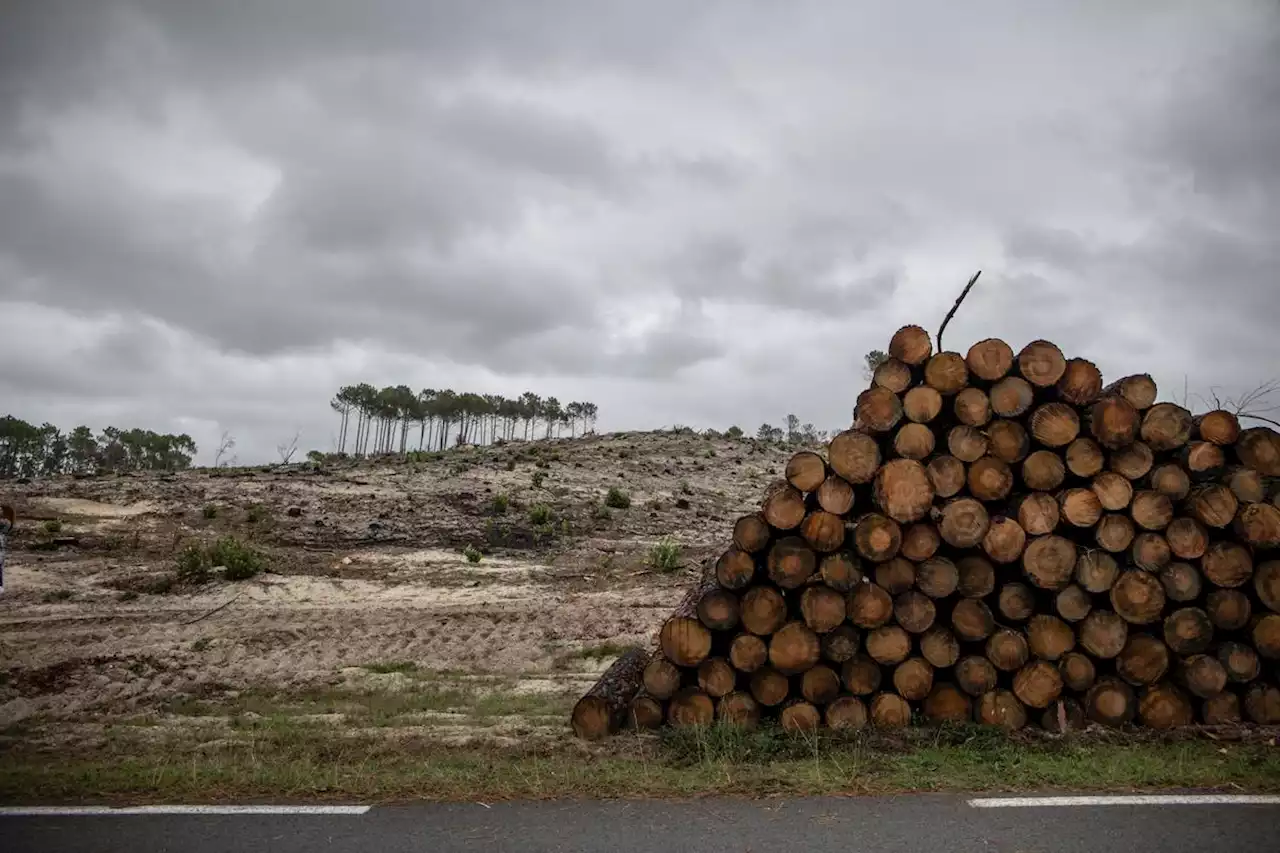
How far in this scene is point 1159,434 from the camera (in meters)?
7.43

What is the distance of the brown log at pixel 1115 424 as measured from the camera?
727 cm

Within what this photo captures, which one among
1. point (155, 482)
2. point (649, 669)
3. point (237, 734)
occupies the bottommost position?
point (237, 734)

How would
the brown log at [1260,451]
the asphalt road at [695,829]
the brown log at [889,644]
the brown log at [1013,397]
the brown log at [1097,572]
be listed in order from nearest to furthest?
the asphalt road at [695,829] → the brown log at [1097,572] → the brown log at [889,644] → the brown log at [1013,397] → the brown log at [1260,451]

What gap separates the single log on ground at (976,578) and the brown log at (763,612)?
4.72 ft

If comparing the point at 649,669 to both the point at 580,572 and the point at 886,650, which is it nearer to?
the point at 886,650

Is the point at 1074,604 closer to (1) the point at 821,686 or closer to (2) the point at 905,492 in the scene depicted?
(2) the point at 905,492

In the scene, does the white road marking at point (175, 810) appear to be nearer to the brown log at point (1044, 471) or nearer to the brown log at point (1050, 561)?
the brown log at point (1050, 561)

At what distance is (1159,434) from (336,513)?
20392 mm

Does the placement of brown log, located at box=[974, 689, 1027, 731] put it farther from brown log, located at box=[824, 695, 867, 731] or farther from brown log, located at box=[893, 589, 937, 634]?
brown log, located at box=[824, 695, 867, 731]

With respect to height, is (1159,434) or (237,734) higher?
(1159,434)

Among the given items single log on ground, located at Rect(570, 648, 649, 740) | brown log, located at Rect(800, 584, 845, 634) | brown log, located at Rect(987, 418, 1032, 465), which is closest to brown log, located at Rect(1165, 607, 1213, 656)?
brown log, located at Rect(987, 418, 1032, 465)

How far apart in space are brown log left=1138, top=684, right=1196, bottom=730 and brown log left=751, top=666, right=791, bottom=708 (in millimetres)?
2845

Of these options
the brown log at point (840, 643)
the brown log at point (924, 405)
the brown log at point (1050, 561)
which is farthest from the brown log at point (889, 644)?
the brown log at point (924, 405)

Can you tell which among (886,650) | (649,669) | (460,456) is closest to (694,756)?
(649,669)
